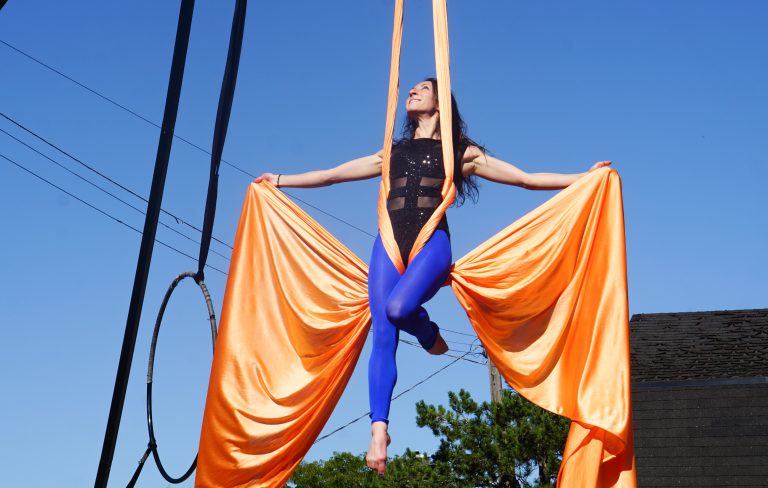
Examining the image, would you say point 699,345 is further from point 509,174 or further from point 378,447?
point 378,447

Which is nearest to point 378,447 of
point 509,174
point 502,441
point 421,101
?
point 509,174

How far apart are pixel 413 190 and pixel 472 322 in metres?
0.69

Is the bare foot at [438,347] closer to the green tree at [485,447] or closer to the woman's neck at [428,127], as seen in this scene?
the woman's neck at [428,127]

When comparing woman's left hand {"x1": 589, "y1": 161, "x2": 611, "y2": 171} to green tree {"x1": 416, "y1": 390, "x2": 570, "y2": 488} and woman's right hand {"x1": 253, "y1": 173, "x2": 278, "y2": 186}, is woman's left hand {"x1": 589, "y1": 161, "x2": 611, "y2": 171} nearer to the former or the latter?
woman's right hand {"x1": 253, "y1": 173, "x2": 278, "y2": 186}

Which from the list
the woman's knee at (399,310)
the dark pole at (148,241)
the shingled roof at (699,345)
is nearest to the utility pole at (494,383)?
the shingled roof at (699,345)

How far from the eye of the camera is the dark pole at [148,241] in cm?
546

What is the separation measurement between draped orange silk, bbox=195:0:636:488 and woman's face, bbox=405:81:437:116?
18 centimetres

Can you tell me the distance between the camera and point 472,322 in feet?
16.4

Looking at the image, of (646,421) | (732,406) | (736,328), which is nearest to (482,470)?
(646,421)

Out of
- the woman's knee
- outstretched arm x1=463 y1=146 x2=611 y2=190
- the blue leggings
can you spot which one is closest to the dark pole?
the blue leggings

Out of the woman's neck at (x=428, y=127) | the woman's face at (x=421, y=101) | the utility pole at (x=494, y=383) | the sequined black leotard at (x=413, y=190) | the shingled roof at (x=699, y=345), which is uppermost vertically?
the utility pole at (x=494, y=383)

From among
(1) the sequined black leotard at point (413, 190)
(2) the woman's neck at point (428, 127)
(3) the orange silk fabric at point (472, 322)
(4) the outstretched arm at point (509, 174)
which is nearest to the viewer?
(3) the orange silk fabric at point (472, 322)

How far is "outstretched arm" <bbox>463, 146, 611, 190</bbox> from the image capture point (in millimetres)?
5070

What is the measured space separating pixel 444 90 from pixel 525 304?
109 centimetres
